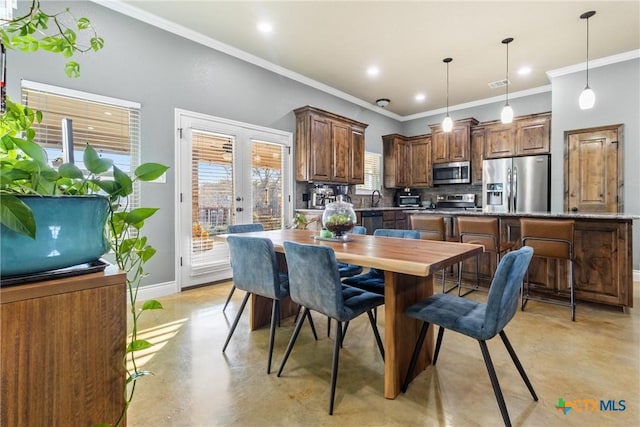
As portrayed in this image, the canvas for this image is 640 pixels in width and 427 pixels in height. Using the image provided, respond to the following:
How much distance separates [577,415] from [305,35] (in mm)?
4231

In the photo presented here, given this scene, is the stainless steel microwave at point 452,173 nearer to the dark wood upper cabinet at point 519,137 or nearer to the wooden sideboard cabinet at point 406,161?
the wooden sideboard cabinet at point 406,161

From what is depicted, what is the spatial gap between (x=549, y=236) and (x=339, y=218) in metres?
2.17

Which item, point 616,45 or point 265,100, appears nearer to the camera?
point 616,45

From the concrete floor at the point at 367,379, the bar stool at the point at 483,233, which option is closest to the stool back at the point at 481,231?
the bar stool at the point at 483,233

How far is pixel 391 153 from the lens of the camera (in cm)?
686

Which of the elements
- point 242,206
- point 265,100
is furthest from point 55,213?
point 265,100

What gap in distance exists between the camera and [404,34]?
374cm

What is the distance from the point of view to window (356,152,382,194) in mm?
6522

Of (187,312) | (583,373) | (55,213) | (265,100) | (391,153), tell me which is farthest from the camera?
(391,153)

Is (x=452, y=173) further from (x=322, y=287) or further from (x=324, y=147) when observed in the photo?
(x=322, y=287)

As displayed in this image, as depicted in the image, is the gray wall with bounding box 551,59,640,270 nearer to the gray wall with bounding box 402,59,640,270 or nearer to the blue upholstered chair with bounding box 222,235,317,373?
the gray wall with bounding box 402,59,640,270

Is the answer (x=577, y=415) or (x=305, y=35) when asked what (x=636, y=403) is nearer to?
(x=577, y=415)

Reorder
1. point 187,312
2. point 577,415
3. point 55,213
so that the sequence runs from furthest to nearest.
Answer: point 187,312, point 577,415, point 55,213

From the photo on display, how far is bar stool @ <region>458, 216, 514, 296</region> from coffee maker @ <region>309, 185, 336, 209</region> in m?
2.26
